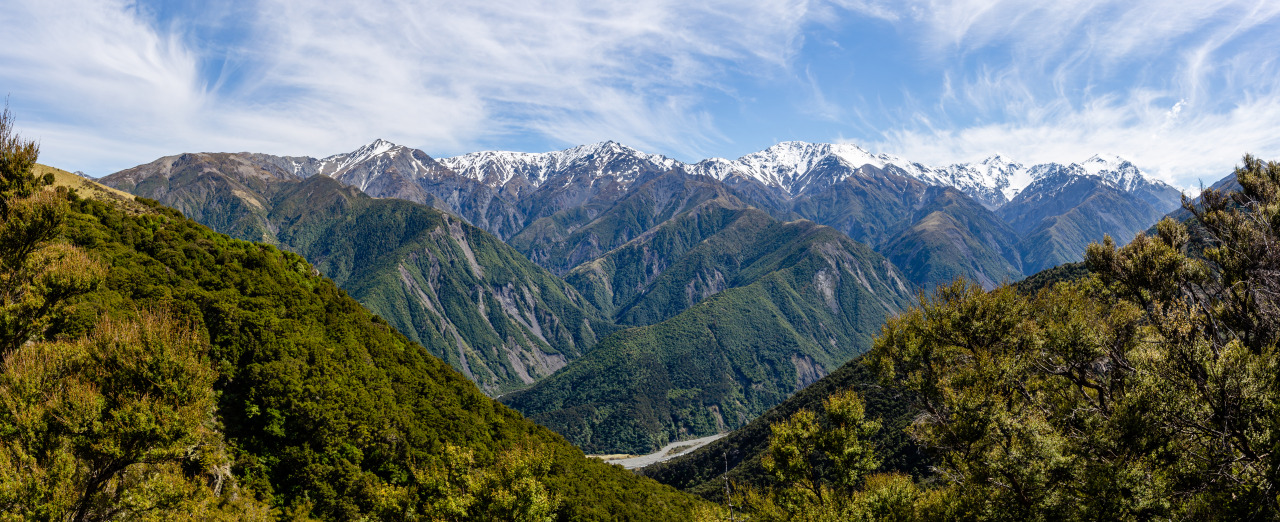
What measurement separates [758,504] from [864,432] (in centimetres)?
1114

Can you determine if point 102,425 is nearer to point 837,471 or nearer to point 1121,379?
point 837,471

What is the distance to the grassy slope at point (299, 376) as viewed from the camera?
1809 inches

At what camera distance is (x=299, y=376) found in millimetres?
50781

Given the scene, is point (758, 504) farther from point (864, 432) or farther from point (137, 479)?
point (137, 479)

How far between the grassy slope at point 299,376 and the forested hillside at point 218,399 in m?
0.18

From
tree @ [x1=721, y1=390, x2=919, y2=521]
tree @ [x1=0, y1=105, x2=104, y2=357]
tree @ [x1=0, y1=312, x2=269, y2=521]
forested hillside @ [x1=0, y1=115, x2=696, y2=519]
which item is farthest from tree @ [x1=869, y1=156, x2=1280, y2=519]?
tree @ [x1=0, y1=105, x2=104, y2=357]

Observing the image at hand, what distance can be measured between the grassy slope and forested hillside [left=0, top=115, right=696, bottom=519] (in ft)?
0.60

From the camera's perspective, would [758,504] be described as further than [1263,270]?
Yes

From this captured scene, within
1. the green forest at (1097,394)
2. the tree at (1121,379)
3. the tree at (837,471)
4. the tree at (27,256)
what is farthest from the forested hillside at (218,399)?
the tree at (1121,379)

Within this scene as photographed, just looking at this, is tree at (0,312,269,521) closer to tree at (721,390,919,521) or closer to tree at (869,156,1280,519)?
tree at (721,390,919,521)

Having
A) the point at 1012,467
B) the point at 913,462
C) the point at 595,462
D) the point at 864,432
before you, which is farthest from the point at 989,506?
the point at 913,462

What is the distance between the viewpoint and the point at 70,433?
24141 mm

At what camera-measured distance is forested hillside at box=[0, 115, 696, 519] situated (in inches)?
966

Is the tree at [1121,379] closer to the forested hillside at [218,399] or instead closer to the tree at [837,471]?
the tree at [837,471]
